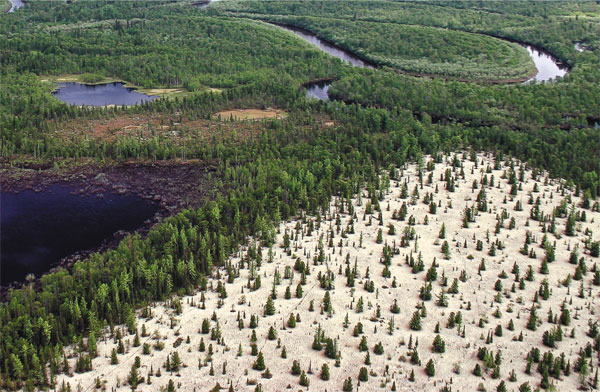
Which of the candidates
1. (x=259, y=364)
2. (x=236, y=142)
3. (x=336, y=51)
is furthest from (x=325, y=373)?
(x=336, y=51)

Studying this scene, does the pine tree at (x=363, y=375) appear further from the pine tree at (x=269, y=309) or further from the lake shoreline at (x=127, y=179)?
the lake shoreline at (x=127, y=179)

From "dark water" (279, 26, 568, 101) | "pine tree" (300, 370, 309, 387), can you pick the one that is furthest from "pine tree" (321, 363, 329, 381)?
"dark water" (279, 26, 568, 101)

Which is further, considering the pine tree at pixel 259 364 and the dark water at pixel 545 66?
the dark water at pixel 545 66

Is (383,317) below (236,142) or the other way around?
below

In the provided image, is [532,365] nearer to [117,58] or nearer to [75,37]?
[117,58]

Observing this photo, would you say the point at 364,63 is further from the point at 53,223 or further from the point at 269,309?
the point at 269,309

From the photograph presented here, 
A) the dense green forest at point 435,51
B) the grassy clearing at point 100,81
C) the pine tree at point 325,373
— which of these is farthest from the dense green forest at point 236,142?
the pine tree at point 325,373
